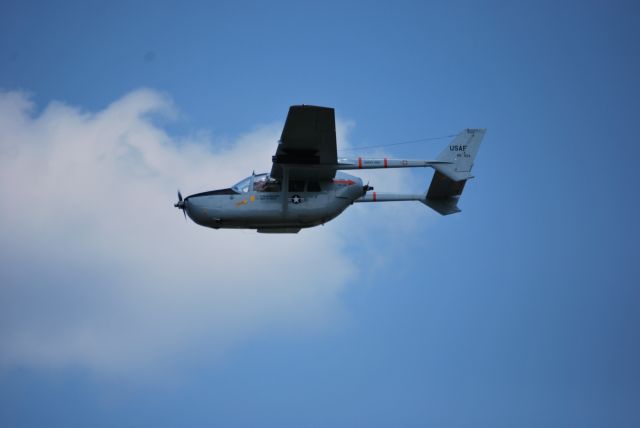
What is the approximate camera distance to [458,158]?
38.6 meters

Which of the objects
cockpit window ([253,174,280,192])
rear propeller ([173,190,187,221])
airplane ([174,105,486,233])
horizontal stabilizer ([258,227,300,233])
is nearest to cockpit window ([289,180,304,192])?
airplane ([174,105,486,233])

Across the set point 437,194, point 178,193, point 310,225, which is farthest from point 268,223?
point 437,194

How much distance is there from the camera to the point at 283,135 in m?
34.1

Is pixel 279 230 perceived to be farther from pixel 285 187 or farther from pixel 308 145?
pixel 308 145

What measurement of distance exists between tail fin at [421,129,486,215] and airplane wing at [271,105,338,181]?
5.40m

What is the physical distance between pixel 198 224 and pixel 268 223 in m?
3.02

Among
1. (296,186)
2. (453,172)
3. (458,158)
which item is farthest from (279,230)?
(458,158)

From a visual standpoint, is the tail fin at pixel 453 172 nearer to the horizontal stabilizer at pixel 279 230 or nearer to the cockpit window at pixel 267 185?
the horizontal stabilizer at pixel 279 230

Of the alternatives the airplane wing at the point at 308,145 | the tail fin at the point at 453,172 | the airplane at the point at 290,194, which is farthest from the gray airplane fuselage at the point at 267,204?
the tail fin at the point at 453,172

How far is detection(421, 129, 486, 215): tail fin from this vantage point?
3850cm

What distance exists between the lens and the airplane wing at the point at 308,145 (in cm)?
3284

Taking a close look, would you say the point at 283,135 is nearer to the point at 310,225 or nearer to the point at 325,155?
the point at 325,155

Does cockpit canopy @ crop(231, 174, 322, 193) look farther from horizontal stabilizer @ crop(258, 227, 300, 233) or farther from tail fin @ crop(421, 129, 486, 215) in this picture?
tail fin @ crop(421, 129, 486, 215)

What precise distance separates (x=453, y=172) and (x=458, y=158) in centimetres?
71
